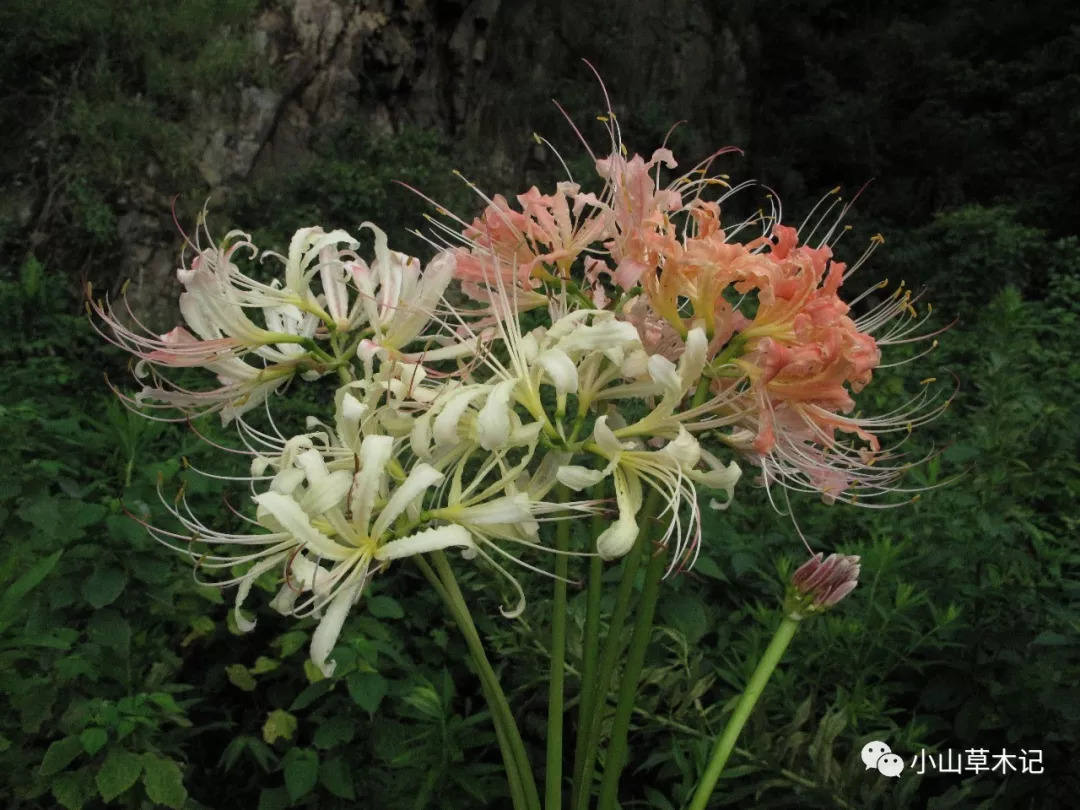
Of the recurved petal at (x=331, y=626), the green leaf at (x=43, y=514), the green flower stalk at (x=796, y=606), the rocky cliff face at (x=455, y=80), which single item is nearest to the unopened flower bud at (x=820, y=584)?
the green flower stalk at (x=796, y=606)

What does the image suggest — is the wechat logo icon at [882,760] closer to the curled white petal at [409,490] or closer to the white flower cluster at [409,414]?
the white flower cluster at [409,414]

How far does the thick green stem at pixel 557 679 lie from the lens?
76cm

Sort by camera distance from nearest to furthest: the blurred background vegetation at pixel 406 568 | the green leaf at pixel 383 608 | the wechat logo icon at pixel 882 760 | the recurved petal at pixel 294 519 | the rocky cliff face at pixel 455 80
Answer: the recurved petal at pixel 294 519 < the wechat logo icon at pixel 882 760 < the blurred background vegetation at pixel 406 568 < the green leaf at pixel 383 608 < the rocky cliff face at pixel 455 80

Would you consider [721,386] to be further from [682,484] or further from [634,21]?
[634,21]

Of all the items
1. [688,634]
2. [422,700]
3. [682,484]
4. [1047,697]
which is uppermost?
[682,484]

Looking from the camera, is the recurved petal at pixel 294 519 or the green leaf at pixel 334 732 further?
the green leaf at pixel 334 732

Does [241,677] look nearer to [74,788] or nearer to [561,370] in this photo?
[74,788]

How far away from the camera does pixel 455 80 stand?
7098 millimetres

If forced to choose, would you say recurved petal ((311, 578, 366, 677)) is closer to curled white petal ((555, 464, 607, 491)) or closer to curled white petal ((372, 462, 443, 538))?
curled white petal ((372, 462, 443, 538))

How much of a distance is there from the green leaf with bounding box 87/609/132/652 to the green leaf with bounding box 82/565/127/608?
15 millimetres

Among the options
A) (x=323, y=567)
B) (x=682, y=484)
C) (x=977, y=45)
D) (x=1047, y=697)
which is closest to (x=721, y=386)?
(x=682, y=484)

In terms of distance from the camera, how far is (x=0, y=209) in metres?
4.75

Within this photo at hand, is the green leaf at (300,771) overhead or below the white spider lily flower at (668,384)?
below

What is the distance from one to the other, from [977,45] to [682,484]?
32.5 feet
